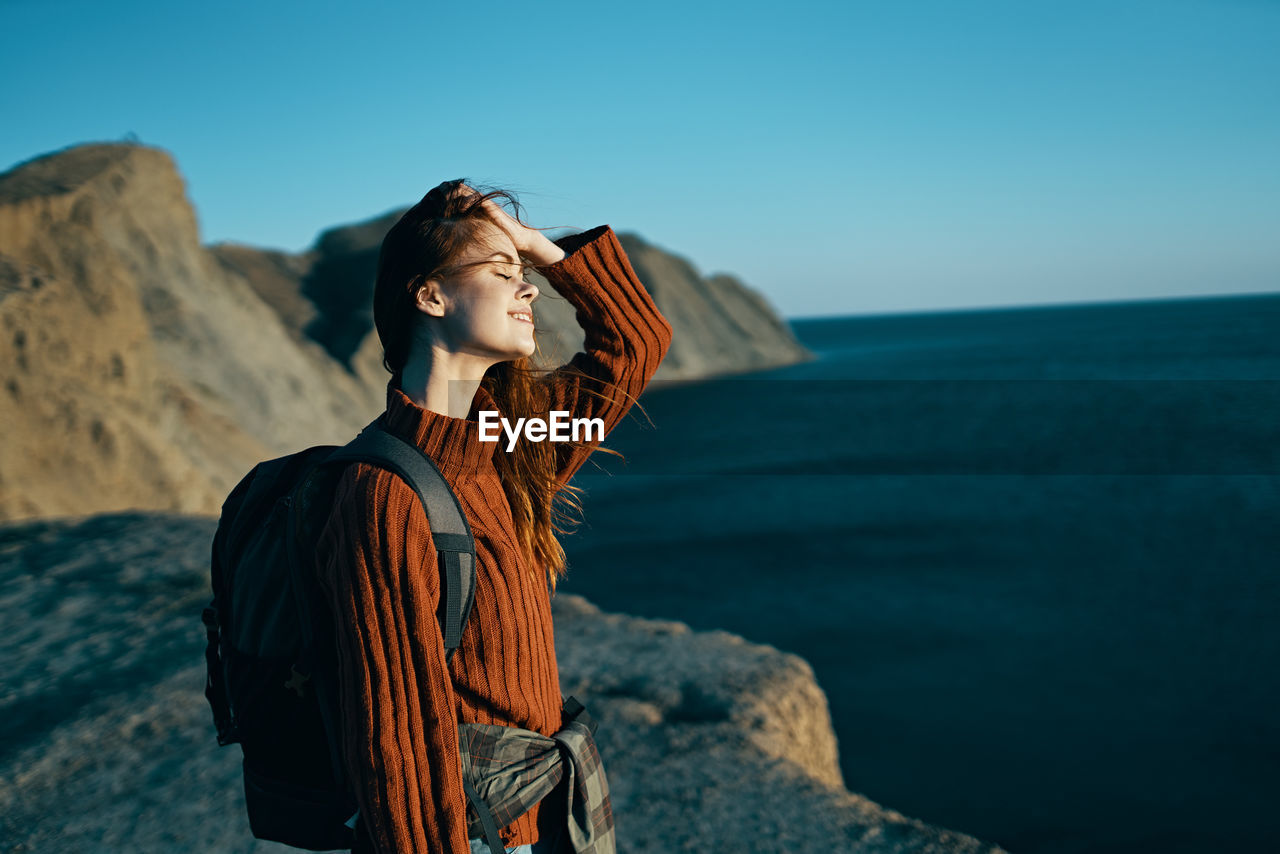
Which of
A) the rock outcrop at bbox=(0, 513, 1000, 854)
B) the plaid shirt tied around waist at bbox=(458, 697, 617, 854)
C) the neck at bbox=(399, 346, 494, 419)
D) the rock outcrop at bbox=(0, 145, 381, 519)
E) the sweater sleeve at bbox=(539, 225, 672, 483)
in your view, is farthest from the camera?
the rock outcrop at bbox=(0, 145, 381, 519)

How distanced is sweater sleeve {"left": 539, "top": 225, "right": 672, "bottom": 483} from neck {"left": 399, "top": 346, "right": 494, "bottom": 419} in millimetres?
389

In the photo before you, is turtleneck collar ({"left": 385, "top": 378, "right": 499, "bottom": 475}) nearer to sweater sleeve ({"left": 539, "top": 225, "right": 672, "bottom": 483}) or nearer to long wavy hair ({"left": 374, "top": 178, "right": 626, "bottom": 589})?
long wavy hair ({"left": 374, "top": 178, "right": 626, "bottom": 589})

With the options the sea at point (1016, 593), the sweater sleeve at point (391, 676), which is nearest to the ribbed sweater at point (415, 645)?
the sweater sleeve at point (391, 676)

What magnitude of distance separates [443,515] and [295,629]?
1.01 feet

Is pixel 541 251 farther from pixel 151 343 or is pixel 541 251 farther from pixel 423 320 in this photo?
pixel 151 343

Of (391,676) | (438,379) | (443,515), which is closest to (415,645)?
(391,676)

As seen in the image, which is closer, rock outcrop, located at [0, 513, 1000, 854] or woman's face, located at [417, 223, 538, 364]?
woman's face, located at [417, 223, 538, 364]

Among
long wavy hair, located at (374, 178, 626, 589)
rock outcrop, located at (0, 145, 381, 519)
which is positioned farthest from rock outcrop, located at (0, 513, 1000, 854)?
rock outcrop, located at (0, 145, 381, 519)

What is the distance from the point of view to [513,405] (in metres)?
1.91

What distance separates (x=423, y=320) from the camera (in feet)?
5.23

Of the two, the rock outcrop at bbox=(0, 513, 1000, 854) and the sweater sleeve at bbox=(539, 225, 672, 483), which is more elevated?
the sweater sleeve at bbox=(539, 225, 672, 483)

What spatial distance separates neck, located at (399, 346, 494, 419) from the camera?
1589mm

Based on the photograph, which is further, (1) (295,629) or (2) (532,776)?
(2) (532,776)

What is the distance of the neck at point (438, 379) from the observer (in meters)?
1.59
